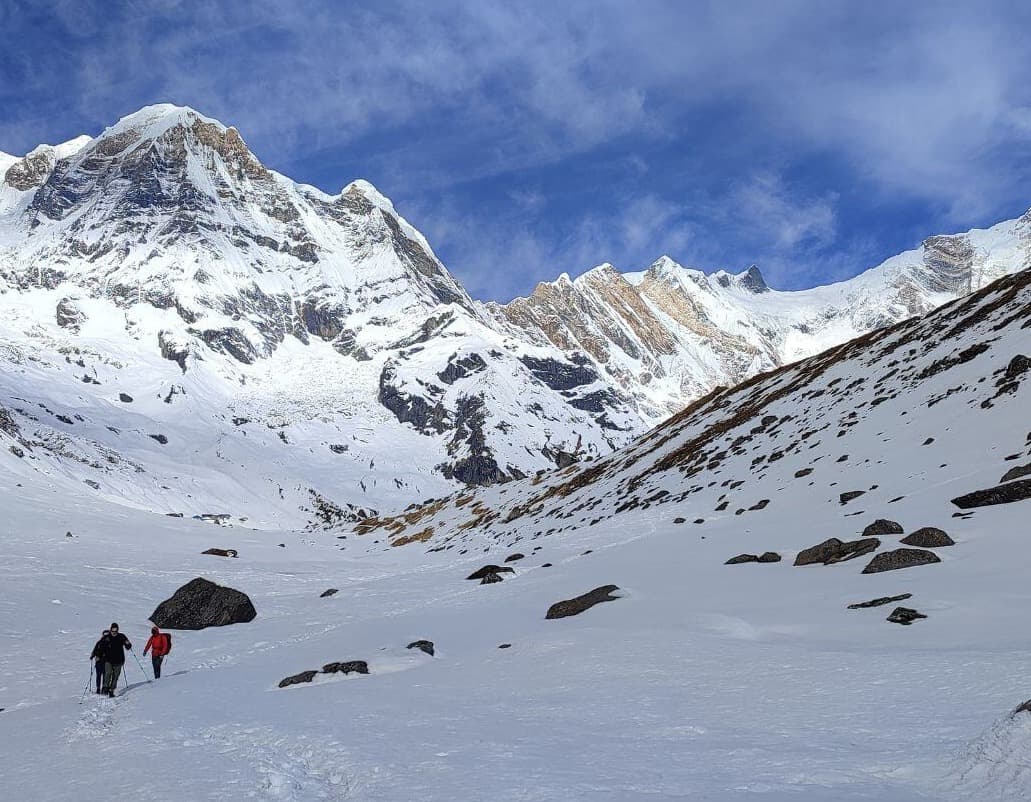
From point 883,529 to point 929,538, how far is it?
1.80 meters

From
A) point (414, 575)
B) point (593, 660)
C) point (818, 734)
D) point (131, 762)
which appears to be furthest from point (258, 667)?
point (414, 575)

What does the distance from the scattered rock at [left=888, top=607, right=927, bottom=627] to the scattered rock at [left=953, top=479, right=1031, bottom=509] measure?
8105 mm

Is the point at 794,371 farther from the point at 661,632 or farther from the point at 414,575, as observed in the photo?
the point at 661,632

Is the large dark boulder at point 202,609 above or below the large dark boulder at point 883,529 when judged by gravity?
above

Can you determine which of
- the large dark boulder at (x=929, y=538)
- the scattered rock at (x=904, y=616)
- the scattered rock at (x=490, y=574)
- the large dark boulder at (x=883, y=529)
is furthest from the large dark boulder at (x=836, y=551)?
the scattered rock at (x=490, y=574)

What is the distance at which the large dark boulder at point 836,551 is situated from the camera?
1585 centimetres

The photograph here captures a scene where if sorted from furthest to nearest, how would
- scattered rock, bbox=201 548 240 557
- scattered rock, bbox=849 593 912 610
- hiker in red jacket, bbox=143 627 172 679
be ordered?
1. scattered rock, bbox=201 548 240 557
2. hiker in red jacket, bbox=143 627 172 679
3. scattered rock, bbox=849 593 912 610

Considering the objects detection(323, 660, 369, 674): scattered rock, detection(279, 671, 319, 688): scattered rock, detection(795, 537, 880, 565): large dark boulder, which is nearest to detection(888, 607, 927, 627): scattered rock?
detection(795, 537, 880, 565): large dark boulder

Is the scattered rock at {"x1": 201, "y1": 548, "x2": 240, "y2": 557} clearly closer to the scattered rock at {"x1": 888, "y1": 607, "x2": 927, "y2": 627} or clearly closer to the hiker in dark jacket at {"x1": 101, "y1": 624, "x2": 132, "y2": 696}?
the hiker in dark jacket at {"x1": 101, "y1": 624, "x2": 132, "y2": 696}

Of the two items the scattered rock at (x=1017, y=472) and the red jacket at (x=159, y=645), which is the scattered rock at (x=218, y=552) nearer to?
the red jacket at (x=159, y=645)

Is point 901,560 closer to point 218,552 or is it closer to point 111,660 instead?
point 111,660

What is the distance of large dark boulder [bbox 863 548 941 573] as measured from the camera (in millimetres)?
13805

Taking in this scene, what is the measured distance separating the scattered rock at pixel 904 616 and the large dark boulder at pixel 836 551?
5296 mm

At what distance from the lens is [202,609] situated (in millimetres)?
25266
